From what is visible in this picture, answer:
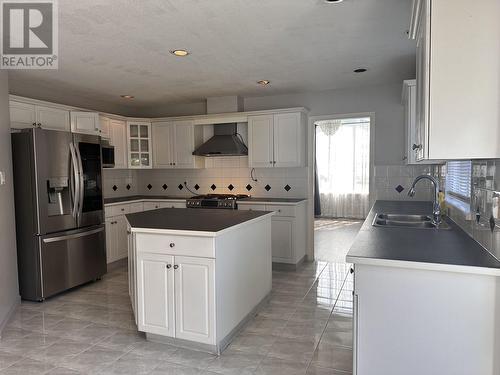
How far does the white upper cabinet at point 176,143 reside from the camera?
17.8ft

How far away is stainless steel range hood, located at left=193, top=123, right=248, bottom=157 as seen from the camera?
16.7ft

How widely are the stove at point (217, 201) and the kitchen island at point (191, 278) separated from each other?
1.89 metres

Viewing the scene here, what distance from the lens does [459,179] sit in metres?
2.56

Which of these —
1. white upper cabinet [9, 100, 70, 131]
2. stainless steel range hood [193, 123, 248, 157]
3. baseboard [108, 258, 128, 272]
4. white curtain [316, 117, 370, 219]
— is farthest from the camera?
white curtain [316, 117, 370, 219]

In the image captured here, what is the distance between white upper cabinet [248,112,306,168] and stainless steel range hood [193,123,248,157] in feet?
0.65

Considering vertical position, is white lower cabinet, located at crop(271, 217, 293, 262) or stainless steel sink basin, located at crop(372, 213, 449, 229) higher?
stainless steel sink basin, located at crop(372, 213, 449, 229)

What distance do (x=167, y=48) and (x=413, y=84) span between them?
7.67 feet

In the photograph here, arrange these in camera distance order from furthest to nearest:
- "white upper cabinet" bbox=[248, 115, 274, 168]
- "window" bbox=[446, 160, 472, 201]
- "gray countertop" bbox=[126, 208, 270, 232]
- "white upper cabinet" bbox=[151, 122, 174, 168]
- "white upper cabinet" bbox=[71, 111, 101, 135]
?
"white upper cabinet" bbox=[151, 122, 174, 168]
"white upper cabinet" bbox=[248, 115, 274, 168]
"white upper cabinet" bbox=[71, 111, 101, 135]
"gray countertop" bbox=[126, 208, 270, 232]
"window" bbox=[446, 160, 472, 201]

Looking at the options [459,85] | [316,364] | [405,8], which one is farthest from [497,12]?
[316,364]

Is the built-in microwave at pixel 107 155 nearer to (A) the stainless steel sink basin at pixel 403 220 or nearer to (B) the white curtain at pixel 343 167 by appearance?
(A) the stainless steel sink basin at pixel 403 220

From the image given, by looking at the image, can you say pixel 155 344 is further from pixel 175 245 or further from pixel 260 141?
pixel 260 141

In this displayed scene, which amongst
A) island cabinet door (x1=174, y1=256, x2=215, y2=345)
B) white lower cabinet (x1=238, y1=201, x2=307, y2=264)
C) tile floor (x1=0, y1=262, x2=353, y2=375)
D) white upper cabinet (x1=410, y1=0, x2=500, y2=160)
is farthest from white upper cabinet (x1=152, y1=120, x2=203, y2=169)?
white upper cabinet (x1=410, y1=0, x2=500, y2=160)

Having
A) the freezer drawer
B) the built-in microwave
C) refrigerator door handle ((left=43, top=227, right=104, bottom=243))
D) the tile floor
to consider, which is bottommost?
the tile floor

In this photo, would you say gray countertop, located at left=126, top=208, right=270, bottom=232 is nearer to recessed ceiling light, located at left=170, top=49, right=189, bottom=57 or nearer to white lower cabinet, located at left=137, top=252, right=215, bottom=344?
white lower cabinet, located at left=137, top=252, right=215, bottom=344
